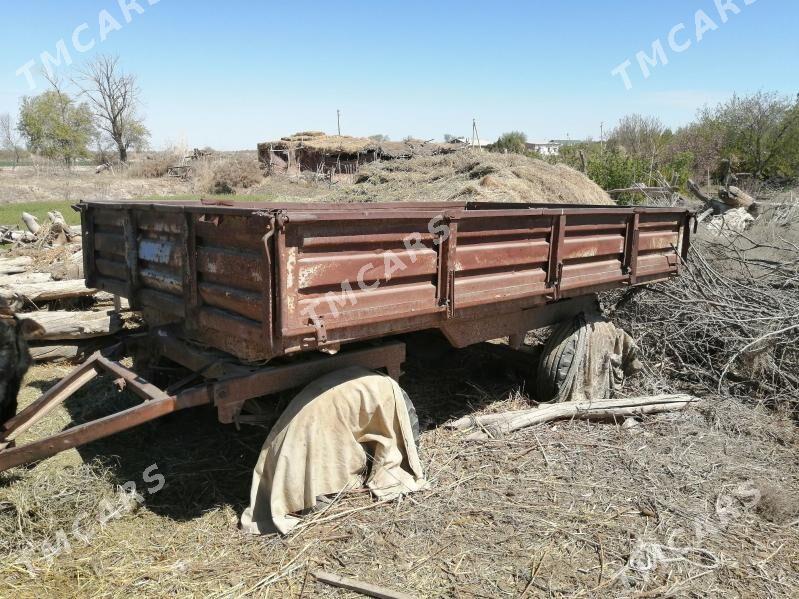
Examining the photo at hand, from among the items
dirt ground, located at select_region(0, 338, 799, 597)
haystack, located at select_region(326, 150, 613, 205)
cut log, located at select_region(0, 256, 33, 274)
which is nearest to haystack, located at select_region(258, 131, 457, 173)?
haystack, located at select_region(326, 150, 613, 205)

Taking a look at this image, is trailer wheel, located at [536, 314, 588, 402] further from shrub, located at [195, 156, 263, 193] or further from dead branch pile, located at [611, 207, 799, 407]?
shrub, located at [195, 156, 263, 193]

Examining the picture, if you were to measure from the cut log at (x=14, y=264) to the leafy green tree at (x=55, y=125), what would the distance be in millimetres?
41526

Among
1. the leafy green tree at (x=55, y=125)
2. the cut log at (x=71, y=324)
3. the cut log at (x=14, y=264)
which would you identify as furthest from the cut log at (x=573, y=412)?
the leafy green tree at (x=55, y=125)

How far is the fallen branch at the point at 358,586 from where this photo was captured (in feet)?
8.88

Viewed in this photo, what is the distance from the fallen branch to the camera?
2.71 metres

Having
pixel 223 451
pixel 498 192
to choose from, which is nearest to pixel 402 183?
pixel 498 192

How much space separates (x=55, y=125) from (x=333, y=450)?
166 feet

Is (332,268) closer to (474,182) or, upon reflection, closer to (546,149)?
(474,182)

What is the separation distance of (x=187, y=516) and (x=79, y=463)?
3.46 feet

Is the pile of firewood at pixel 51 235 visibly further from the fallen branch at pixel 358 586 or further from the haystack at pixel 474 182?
the fallen branch at pixel 358 586

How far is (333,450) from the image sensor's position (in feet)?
11.1

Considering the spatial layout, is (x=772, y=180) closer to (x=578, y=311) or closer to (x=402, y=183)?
(x=402, y=183)

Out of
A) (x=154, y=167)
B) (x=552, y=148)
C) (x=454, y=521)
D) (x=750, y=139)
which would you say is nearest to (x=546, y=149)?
(x=552, y=148)

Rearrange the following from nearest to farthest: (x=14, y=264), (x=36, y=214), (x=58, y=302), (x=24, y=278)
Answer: (x=58, y=302) → (x=24, y=278) → (x=14, y=264) → (x=36, y=214)
